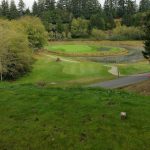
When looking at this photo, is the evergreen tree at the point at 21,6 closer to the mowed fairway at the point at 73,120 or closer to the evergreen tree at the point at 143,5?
the evergreen tree at the point at 143,5

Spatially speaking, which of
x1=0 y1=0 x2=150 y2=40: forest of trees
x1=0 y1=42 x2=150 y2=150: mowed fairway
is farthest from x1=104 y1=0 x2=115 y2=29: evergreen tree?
x1=0 y1=42 x2=150 y2=150: mowed fairway

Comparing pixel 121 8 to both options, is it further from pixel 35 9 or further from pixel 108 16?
pixel 35 9

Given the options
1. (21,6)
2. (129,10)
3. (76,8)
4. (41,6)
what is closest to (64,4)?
(76,8)

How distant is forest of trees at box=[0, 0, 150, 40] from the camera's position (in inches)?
4891

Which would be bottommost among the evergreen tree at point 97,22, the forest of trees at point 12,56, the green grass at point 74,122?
the forest of trees at point 12,56

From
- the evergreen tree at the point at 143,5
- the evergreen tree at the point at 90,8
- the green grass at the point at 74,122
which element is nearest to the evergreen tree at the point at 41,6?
the evergreen tree at the point at 90,8

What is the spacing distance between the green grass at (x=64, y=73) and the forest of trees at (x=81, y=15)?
59.0m

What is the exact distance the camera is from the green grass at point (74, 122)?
8.66 metres

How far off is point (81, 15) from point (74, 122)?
448 ft

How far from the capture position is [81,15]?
143 meters

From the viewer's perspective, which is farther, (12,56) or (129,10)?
(129,10)

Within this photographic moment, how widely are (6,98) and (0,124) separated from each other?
2.79 meters

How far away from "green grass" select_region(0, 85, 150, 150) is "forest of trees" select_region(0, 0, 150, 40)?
334ft

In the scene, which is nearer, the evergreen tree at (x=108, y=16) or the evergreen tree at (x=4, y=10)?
the evergreen tree at (x=108, y=16)
